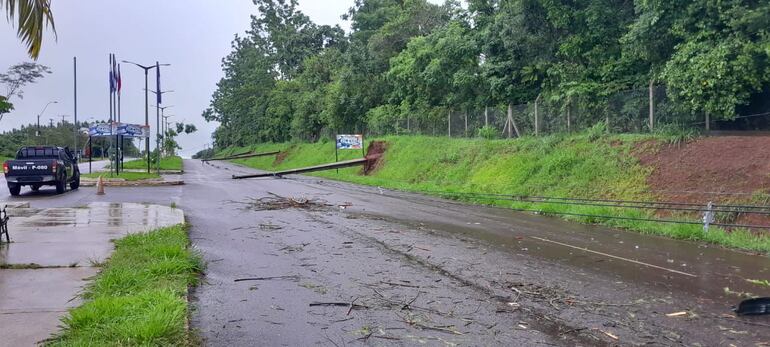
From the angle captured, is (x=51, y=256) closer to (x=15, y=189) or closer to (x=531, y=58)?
(x=15, y=189)

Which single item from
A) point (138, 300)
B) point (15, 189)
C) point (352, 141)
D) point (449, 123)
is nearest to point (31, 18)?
point (138, 300)

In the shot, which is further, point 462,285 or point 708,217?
point 708,217

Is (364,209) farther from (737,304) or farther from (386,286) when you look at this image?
(737,304)

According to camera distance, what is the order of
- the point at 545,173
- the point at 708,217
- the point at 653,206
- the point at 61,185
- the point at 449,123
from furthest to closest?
the point at 449,123
the point at 61,185
the point at 545,173
the point at 653,206
the point at 708,217

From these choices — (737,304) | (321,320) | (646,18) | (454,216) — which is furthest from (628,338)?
(646,18)

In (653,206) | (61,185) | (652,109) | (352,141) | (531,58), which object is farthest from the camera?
(352,141)

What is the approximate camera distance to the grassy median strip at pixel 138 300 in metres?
4.97

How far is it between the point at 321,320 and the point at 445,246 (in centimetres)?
501

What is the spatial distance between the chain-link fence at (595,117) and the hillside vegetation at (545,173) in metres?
0.96

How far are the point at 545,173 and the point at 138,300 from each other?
16491 millimetres

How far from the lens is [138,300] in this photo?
5965 millimetres

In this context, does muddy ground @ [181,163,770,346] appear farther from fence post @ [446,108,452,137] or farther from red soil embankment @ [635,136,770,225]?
fence post @ [446,108,452,137]

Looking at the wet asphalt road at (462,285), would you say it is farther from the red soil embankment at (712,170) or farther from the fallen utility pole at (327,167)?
the fallen utility pole at (327,167)

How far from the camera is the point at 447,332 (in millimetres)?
5578
